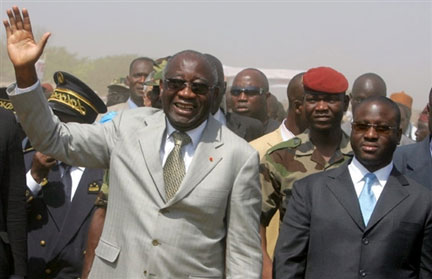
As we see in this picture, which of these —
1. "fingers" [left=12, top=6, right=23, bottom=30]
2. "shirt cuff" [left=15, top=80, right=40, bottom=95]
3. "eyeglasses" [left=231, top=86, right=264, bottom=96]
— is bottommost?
"eyeglasses" [left=231, top=86, right=264, bottom=96]

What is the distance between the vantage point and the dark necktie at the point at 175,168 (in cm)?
440

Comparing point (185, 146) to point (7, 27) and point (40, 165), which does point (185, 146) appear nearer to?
point (7, 27)

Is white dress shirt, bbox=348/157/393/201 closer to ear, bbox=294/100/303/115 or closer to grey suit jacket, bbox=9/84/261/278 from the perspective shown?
grey suit jacket, bbox=9/84/261/278

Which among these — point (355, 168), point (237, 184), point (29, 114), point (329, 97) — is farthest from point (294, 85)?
point (29, 114)

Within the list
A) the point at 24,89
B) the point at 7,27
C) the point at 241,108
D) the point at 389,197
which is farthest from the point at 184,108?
the point at 241,108

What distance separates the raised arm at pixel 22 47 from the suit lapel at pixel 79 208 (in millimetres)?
1997

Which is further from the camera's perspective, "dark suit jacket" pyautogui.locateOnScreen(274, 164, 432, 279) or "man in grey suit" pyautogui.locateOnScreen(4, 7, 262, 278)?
"dark suit jacket" pyautogui.locateOnScreen(274, 164, 432, 279)

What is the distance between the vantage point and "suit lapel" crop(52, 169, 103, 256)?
5914 millimetres

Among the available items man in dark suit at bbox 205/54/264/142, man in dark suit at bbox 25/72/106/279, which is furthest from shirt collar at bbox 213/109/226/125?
man in dark suit at bbox 25/72/106/279

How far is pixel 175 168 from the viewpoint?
445cm

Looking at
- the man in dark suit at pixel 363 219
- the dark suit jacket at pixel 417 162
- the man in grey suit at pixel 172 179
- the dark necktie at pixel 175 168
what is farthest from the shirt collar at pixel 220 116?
the dark necktie at pixel 175 168

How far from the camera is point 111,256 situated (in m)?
4.39

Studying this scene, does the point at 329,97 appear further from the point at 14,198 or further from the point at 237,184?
the point at 14,198

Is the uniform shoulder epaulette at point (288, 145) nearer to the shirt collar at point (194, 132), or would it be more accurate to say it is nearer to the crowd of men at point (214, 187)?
the crowd of men at point (214, 187)
